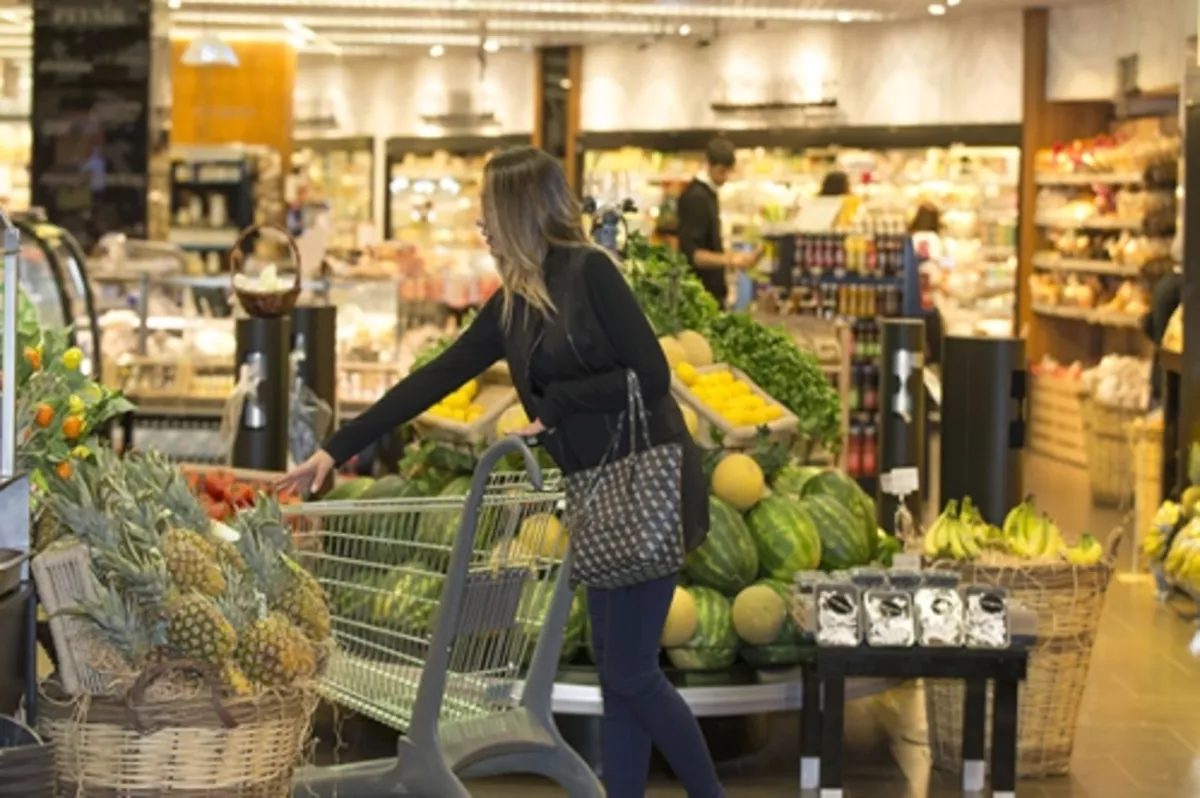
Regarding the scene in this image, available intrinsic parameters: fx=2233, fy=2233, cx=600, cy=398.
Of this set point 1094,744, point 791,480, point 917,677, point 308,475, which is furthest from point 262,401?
point 308,475

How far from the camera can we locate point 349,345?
11797 mm

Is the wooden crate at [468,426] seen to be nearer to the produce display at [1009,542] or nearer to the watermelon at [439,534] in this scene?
the watermelon at [439,534]

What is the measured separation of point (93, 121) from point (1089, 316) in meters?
7.34

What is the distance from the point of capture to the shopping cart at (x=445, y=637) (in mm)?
4793

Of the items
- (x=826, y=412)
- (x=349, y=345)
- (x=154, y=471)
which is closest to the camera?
(x=154, y=471)

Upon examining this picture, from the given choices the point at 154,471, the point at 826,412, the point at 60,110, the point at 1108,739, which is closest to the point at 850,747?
the point at 1108,739

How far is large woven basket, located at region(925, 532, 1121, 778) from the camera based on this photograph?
6094mm

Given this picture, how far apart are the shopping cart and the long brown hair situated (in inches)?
15.2

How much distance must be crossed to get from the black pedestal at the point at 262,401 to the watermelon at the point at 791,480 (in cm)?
236

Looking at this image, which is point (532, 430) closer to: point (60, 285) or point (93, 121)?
point (60, 285)

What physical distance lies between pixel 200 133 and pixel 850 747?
15.5m

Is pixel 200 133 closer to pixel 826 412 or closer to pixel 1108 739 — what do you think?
pixel 826 412

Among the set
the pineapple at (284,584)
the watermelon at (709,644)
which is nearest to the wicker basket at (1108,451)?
the watermelon at (709,644)

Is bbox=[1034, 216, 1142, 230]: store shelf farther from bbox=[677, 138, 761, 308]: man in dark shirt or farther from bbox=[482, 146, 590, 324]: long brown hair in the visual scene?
bbox=[482, 146, 590, 324]: long brown hair
